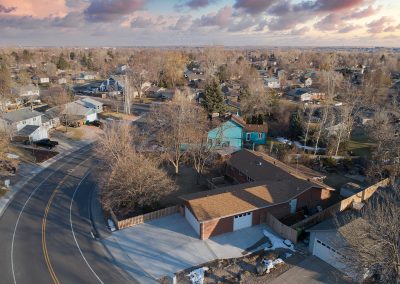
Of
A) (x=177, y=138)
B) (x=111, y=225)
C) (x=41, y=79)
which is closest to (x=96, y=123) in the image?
(x=177, y=138)

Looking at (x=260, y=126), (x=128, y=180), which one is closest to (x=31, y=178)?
(x=128, y=180)

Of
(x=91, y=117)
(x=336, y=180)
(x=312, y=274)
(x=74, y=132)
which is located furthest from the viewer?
(x=91, y=117)

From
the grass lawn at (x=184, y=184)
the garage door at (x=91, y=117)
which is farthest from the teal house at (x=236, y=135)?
the garage door at (x=91, y=117)

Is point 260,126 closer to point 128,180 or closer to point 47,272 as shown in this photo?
point 128,180

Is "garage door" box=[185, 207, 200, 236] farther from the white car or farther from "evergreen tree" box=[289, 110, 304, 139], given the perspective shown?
"evergreen tree" box=[289, 110, 304, 139]

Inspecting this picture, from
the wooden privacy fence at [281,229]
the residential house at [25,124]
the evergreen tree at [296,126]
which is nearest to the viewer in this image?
the wooden privacy fence at [281,229]

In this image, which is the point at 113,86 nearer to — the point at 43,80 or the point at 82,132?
the point at 43,80

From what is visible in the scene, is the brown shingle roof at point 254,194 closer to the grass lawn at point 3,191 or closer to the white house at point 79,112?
the grass lawn at point 3,191
